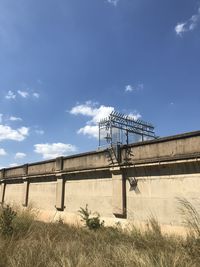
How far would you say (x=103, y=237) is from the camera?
983 cm

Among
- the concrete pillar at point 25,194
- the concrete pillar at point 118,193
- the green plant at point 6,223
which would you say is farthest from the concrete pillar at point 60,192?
the green plant at point 6,223

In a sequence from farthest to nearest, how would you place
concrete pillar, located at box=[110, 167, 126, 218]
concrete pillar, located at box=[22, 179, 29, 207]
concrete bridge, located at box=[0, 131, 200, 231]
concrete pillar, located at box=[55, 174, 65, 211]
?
concrete pillar, located at box=[22, 179, 29, 207]
concrete pillar, located at box=[55, 174, 65, 211]
concrete pillar, located at box=[110, 167, 126, 218]
concrete bridge, located at box=[0, 131, 200, 231]

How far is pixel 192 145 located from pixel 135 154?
2704 mm

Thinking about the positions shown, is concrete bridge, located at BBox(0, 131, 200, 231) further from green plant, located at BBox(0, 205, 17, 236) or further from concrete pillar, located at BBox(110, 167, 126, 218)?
green plant, located at BBox(0, 205, 17, 236)

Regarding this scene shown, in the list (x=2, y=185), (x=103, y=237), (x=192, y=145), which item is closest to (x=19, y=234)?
(x=103, y=237)

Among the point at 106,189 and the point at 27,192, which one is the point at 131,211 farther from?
the point at 27,192

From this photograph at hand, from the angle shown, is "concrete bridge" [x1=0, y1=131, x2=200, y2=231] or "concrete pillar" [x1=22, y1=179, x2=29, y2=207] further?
"concrete pillar" [x1=22, y1=179, x2=29, y2=207]

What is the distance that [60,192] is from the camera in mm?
16812

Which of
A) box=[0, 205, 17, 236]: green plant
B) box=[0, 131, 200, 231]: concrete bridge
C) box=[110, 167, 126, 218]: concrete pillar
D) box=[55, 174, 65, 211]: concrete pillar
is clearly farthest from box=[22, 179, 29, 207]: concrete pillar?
box=[0, 205, 17, 236]: green plant

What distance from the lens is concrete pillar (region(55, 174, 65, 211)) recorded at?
16547mm

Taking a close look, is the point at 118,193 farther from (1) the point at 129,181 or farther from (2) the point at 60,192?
(2) the point at 60,192

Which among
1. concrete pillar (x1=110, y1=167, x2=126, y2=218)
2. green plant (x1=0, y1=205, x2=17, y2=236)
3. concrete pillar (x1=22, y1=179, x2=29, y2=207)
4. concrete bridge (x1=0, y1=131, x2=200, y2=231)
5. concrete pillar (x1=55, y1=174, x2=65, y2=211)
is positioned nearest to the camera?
green plant (x1=0, y1=205, x2=17, y2=236)

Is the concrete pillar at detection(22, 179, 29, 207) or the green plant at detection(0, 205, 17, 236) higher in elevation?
the concrete pillar at detection(22, 179, 29, 207)

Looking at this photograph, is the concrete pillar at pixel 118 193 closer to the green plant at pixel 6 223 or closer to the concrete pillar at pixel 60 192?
the green plant at pixel 6 223
